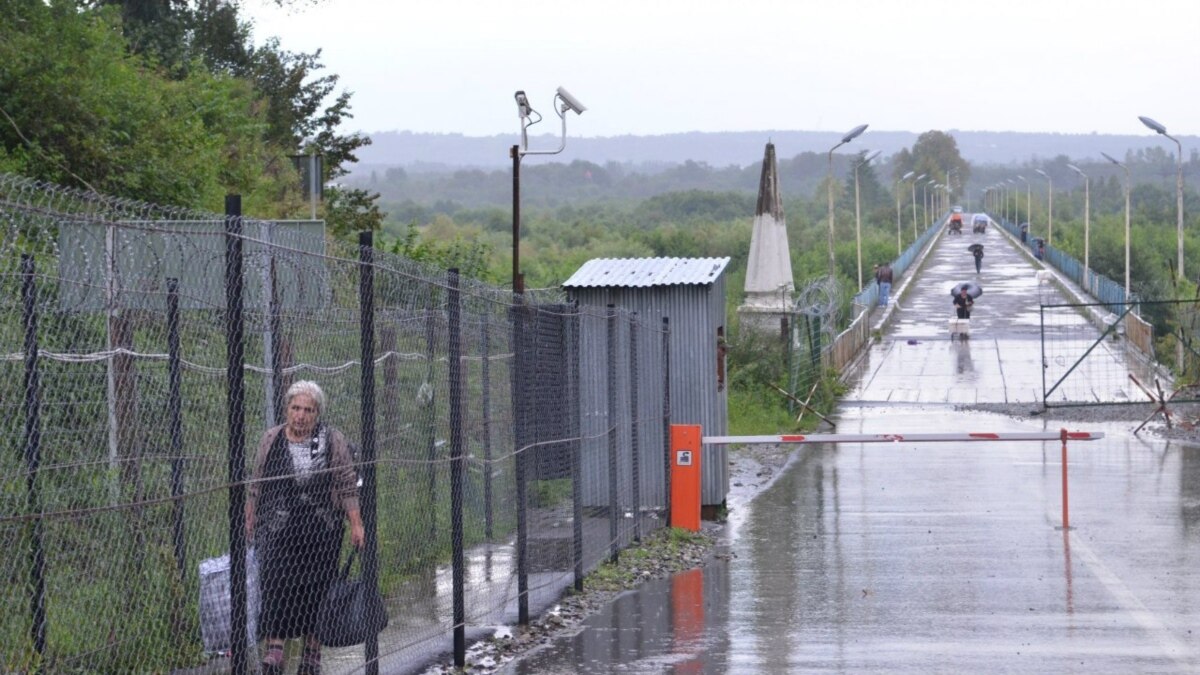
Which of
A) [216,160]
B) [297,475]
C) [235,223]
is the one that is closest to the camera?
[235,223]

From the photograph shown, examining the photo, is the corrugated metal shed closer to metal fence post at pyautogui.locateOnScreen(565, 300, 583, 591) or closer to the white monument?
metal fence post at pyautogui.locateOnScreen(565, 300, 583, 591)

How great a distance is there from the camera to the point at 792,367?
94.4 ft

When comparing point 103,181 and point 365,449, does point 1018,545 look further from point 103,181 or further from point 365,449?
point 103,181

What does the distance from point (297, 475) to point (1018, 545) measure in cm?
858

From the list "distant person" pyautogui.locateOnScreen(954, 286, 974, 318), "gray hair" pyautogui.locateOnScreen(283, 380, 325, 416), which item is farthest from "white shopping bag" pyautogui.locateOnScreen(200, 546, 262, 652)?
"distant person" pyautogui.locateOnScreen(954, 286, 974, 318)

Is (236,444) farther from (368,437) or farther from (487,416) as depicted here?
(487,416)

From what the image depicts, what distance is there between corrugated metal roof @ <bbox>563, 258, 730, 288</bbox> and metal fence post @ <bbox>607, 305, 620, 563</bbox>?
2.86m

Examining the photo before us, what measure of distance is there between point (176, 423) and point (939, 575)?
7.24 metres

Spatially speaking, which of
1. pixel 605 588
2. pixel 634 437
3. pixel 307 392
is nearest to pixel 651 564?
pixel 605 588

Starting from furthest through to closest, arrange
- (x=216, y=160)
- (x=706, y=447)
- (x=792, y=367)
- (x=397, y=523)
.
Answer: (x=792, y=367), (x=216, y=160), (x=706, y=447), (x=397, y=523)

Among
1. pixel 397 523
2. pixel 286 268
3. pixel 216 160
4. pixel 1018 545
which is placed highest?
pixel 216 160

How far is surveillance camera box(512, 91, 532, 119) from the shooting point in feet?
64.2

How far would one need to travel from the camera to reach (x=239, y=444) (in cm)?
637

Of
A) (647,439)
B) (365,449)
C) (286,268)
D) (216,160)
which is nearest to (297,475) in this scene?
(365,449)
